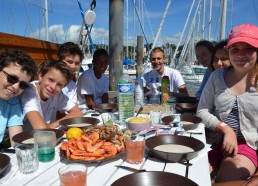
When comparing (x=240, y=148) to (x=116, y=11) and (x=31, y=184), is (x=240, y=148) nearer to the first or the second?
(x=31, y=184)

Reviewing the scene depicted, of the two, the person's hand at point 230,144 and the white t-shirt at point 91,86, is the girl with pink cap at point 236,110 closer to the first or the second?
the person's hand at point 230,144

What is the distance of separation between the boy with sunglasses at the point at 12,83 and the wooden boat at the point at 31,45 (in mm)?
1532

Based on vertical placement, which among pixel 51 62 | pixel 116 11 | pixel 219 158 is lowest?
pixel 219 158

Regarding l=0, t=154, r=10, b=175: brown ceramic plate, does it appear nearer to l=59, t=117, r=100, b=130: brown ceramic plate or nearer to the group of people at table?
the group of people at table

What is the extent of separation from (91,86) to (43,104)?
1.53 m

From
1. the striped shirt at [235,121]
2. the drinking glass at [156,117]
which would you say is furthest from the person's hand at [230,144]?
the drinking glass at [156,117]

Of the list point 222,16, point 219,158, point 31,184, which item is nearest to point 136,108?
point 219,158

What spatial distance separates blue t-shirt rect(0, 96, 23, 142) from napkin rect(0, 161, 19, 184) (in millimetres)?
774

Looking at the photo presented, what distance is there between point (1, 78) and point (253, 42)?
87.7 inches

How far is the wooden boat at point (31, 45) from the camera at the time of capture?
3588mm

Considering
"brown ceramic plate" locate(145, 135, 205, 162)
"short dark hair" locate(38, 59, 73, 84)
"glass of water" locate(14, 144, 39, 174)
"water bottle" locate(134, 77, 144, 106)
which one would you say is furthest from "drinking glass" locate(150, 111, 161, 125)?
"glass of water" locate(14, 144, 39, 174)

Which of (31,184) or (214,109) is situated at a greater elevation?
(214,109)

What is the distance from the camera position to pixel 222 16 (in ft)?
25.6

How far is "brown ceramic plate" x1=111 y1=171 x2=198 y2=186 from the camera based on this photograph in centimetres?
127
